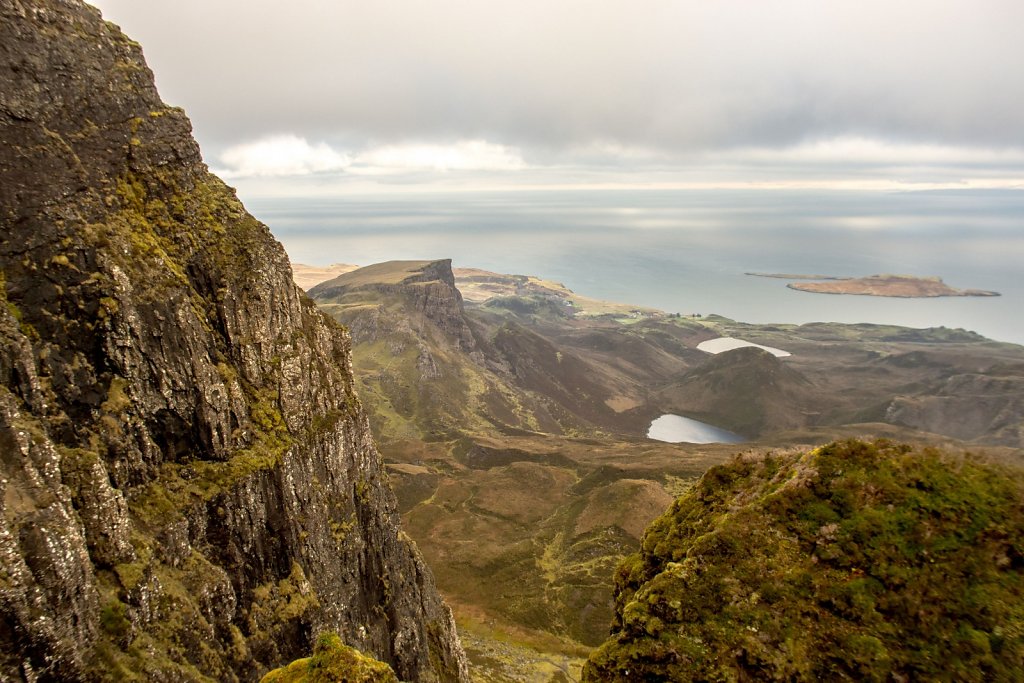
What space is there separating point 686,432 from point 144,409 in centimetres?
14737

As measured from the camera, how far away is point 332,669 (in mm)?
17625

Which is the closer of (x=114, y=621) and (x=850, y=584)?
(x=850, y=584)

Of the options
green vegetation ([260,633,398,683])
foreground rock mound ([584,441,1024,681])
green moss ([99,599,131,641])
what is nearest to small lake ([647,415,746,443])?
green vegetation ([260,633,398,683])

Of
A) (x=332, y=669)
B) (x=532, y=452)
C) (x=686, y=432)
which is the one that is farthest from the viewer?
(x=686, y=432)

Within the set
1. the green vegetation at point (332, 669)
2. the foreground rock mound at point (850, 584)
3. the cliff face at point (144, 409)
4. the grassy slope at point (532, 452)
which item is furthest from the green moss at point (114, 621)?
the grassy slope at point (532, 452)

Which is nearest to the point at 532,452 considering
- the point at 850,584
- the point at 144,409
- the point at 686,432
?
the point at 686,432

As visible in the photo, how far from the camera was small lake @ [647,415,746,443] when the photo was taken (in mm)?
148875

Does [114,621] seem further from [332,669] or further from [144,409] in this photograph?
[144,409]

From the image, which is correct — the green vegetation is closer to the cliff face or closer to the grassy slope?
the cliff face

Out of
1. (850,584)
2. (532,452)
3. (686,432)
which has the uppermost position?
(850,584)

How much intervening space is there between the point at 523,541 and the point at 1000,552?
247ft

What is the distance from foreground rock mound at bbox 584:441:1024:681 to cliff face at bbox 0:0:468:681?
17.6 metres

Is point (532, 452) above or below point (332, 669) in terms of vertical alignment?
below

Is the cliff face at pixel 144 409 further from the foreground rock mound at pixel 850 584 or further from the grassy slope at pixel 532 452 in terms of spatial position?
the grassy slope at pixel 532 452
